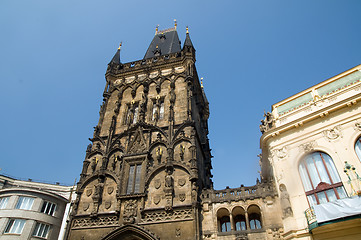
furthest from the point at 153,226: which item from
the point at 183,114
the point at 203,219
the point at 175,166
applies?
the point at 183,114

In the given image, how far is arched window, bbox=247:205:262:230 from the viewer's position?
669 inches

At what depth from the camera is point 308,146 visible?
601 inches

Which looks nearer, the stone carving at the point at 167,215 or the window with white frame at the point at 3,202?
the stone carving at the point at 167,215

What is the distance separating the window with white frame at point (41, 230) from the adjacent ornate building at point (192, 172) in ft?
32.8

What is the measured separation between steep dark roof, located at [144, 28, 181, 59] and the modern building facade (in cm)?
2031

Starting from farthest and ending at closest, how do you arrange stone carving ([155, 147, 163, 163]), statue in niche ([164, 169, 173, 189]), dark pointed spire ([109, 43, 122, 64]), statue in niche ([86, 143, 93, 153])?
dark pointed spire ([109, 43, 122, 64]) < statue in niche ([86, 143, 93, 153]) < stone carving ([155, 147, 163, 163]) < statue in niche ([164, 169, 173, 189])


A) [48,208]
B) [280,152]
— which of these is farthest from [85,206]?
[280,152]

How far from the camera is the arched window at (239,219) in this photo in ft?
56.3

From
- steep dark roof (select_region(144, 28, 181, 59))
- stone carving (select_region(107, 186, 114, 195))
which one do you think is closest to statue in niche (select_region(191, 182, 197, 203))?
stone carving (select_region(107, 186, 114, 195))

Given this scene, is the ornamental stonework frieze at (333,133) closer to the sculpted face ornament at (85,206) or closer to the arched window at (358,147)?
the arched window at (358,147)

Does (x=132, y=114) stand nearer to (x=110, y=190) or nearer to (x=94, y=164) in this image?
(x=94, y=164)

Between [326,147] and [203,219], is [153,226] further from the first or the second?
[326,147]

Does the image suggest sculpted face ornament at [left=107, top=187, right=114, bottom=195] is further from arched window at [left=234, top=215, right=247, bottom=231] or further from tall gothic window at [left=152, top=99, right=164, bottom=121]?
arched window at [left=234, top=215, right=247, bottom=231]

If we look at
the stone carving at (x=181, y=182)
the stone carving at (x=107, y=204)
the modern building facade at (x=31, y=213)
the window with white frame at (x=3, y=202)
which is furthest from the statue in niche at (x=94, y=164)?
the window with white frame at (x=3, y=202)
